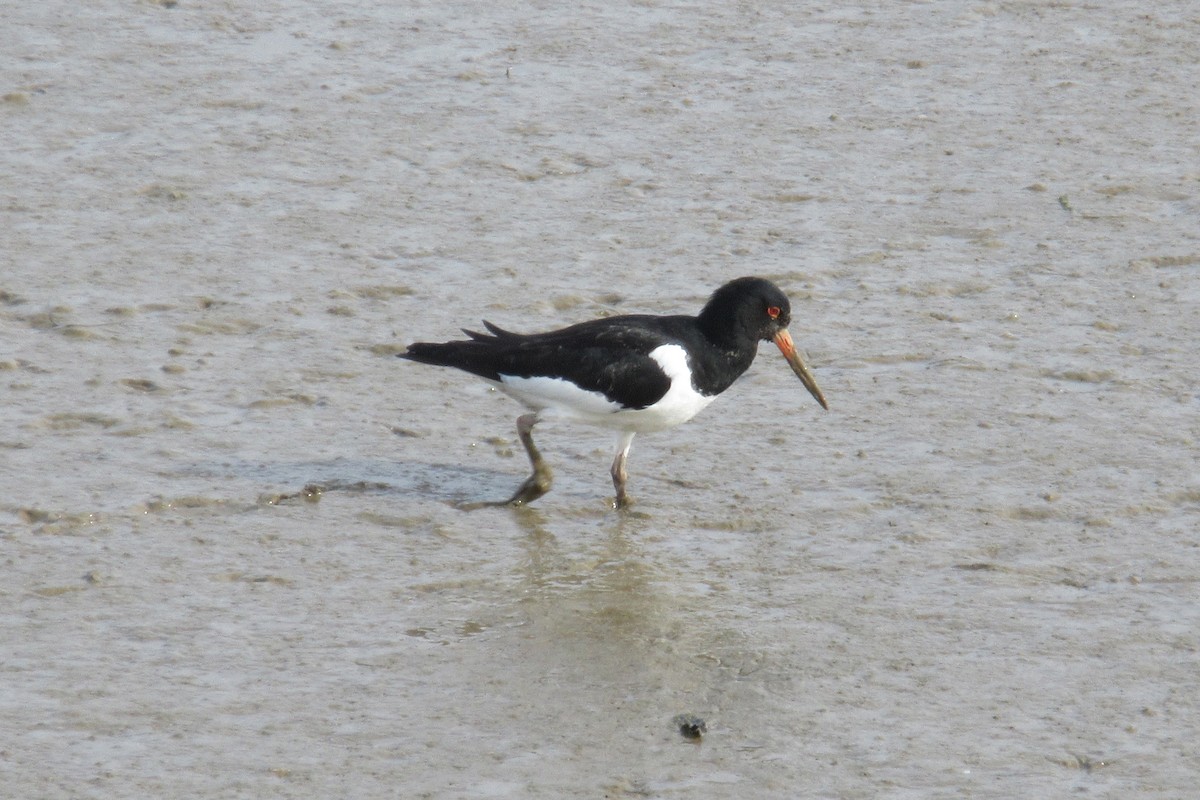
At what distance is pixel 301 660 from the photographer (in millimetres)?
6102

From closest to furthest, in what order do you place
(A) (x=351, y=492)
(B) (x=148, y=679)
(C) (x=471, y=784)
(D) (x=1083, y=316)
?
(C) (x=471, y=784), (B) (x=148, y=679), (A) (x=351, y=492), (D) (x=1083, y=316)

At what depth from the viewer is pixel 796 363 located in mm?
8031

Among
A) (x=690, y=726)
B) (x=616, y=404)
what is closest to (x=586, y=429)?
(x=616, y=404)

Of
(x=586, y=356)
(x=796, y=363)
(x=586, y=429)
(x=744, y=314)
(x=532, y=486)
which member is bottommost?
(x=586, y=429)

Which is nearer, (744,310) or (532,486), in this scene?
(532,486)

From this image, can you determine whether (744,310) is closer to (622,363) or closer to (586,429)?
(622,363)

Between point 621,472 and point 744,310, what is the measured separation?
906mm

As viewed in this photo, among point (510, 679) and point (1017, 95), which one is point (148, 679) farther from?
point (1017, 95)

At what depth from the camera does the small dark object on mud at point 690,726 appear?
572cm

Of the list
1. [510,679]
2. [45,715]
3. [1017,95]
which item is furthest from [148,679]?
[1017,95]

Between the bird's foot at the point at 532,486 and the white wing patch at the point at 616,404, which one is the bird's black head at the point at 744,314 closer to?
the white wing patch at the point at 616,404

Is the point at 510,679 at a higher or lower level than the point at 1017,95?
lower

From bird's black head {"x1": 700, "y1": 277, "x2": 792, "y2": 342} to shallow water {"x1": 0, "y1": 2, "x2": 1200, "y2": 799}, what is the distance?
58 centimetres

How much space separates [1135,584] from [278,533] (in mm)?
3345
